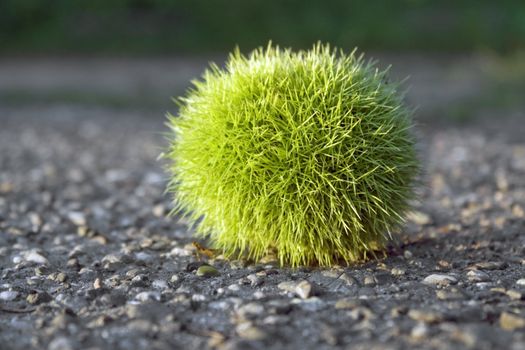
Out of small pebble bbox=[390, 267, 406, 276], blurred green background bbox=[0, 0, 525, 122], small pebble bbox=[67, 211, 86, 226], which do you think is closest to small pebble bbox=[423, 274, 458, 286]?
small pebble bbox=[390, 267, 406, 276]

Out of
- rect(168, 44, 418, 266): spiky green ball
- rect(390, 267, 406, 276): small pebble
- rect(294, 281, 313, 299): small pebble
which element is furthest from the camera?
rect(390, 267, 406, 276): small pebble

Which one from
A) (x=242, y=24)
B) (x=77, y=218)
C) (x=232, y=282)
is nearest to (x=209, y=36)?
(x=242, y=24)

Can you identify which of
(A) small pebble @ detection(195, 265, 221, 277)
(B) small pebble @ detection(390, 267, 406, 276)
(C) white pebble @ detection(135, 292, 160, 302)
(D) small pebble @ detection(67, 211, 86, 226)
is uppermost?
(D) small pebble @ detection(67, 211, 86, 226)

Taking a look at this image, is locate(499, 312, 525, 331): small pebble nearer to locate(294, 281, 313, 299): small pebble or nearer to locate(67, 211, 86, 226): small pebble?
locate(294, 281, 313, 299): small pebble

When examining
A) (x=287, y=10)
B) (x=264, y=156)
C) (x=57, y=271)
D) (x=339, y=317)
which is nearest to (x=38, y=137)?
(x=57, y=271)

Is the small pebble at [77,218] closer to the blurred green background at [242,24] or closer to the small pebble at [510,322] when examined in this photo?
the small pebble at [510,322]

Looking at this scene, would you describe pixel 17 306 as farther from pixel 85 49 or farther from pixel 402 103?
pixel 85 49
